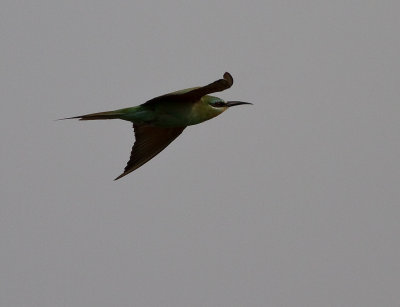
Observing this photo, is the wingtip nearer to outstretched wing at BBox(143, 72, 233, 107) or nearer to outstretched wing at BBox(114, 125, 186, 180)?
outstretched wing at BBox(143, 72, 233, 107)

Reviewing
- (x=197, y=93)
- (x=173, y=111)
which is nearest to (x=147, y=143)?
(x=173, y=111)

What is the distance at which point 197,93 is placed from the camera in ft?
36.0

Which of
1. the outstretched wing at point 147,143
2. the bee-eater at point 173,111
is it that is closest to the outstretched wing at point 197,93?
the bee-eater at point 173,111

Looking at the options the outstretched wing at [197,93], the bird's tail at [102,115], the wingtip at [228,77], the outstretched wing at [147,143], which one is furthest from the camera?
the outstretched wing at [147,143]

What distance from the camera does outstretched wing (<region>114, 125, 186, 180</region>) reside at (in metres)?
12.1

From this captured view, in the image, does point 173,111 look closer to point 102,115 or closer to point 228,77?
point 102,115

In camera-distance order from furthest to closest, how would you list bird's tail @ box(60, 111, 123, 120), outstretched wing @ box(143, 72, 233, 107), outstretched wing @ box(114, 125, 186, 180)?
outstretched wing @ box(114, 125, 186, 180)
bird's tail @ box(60, 111, 123, 120)
outstretched wing @ box(143, 72, 233, 107)

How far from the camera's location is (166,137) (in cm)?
1224

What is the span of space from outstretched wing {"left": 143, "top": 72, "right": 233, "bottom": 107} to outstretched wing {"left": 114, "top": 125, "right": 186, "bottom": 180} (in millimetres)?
762

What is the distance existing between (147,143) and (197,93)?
139 centimetres

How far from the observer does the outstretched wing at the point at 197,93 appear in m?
10.1

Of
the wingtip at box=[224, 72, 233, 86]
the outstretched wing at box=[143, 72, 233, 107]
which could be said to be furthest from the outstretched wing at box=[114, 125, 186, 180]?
the wingtip at box=[224, 72, 233, 86]

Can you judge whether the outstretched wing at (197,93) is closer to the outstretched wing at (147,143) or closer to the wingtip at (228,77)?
the wingtip at (228,77)

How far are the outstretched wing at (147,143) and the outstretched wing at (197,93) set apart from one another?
762 millimetres
